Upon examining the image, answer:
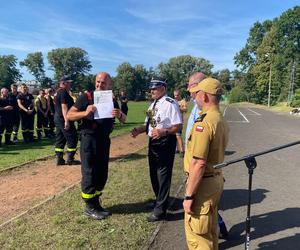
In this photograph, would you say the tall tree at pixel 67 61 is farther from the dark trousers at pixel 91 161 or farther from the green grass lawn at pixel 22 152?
the dark trousers at pixel 91 161

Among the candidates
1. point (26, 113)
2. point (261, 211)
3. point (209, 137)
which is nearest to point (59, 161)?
point (261, 211)

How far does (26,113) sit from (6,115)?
93 centimetres

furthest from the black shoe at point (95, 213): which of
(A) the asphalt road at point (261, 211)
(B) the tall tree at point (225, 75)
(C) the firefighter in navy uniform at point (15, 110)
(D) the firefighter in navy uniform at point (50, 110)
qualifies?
(B) the tall tree at point (225, 75)

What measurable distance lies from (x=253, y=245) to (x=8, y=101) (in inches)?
452

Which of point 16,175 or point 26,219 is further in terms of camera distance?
point 16,175

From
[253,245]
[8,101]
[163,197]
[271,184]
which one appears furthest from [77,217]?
[8,101]

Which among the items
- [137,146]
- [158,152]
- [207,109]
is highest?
[207,109]

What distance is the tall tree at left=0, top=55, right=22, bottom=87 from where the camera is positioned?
106 metres

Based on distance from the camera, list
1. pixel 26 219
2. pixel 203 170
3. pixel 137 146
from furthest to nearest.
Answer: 1. pixel 137 146
2. pixel 26 219
3. pixel 203 170

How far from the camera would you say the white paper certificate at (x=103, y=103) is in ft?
20.0

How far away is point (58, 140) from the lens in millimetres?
10352

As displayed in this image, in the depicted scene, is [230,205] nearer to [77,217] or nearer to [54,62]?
[77,217]

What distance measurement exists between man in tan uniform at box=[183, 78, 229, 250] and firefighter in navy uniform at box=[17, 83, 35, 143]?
1215cm

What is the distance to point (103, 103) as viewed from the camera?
20.1 ft
